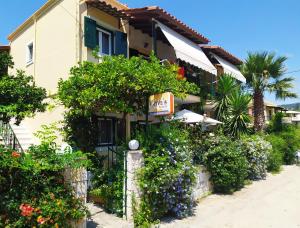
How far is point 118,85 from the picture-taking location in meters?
10.5

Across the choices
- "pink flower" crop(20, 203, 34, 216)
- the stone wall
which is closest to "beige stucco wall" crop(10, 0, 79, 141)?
the stone wall

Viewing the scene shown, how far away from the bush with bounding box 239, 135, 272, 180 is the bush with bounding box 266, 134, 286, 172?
222 centimetres

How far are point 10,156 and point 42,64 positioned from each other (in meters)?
10.8

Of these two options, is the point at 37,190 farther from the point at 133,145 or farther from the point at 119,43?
the point at 119,43

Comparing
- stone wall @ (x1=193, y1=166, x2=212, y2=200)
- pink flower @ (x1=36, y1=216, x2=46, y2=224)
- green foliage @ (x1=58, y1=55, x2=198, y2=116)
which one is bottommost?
stone wall @ (x1=193, y1=166, x2=212, y2=200)

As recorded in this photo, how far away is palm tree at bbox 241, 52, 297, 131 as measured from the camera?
24.2m

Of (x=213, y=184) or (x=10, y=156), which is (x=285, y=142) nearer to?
(x=213, y=184)

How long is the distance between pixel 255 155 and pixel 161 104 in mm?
8571

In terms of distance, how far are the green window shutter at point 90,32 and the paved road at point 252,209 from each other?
27.8ft

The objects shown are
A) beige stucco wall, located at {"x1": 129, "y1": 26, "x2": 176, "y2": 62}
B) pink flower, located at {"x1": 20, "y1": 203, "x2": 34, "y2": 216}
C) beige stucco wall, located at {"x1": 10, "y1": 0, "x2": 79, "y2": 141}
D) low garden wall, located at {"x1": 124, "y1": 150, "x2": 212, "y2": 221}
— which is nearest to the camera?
pink flower, located at {"x1": 20, "y1": 203, "x2": 34, "y2": 216}

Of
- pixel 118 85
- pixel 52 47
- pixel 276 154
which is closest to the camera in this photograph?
pixel 118 85

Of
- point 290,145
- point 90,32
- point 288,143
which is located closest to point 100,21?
point 90,32

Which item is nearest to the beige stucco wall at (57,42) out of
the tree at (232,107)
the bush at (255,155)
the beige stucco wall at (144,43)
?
the beige stucco wall at (144,43)

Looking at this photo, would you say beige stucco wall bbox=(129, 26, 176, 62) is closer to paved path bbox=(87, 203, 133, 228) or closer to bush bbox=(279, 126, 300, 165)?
paved path bbox=(87, 203, 133, 228)
